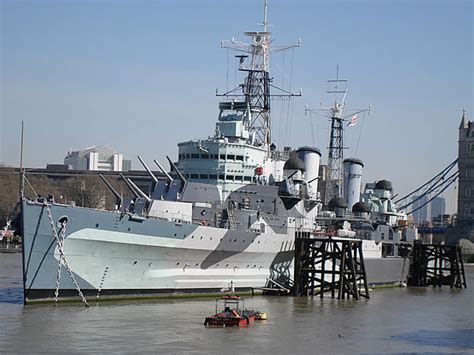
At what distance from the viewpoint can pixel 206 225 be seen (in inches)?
1492

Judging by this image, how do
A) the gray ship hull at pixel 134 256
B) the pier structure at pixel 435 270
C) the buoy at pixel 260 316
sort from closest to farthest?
the gray ship hull at pixel 134 256, the buoy at pixel 260 316, the pier structure at pixel 435 270

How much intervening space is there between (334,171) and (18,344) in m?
37.8

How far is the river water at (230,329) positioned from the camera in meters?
26.1

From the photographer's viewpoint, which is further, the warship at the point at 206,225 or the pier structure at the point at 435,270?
the pier structure at the point at 435,270

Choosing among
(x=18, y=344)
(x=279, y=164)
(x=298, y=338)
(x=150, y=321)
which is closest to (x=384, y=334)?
(x=298, y=338)

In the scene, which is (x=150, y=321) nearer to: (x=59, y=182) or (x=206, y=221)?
(x=206, y=221)

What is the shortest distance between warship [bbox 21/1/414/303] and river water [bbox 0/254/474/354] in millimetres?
1095

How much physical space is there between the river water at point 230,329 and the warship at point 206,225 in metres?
1.10

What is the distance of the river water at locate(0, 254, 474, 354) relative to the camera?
Result: 85.8ft

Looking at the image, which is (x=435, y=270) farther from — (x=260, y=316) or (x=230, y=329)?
(x=230, y=329)

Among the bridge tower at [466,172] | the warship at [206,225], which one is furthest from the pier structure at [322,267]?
the bridge tower at [466,172]

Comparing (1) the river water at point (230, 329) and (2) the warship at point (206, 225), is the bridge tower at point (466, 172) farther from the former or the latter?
(1) the river water at point (230, 329)

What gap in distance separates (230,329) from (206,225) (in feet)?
28.9

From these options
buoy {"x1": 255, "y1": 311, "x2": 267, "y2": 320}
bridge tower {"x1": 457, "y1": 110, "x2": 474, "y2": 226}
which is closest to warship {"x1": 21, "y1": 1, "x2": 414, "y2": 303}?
buoy {"x1": 255, "y1": 311, "x2": 267, "y2": 320}
